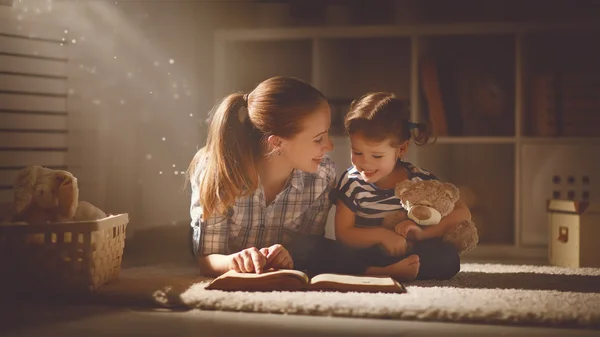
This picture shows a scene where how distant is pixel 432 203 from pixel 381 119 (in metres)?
0.24

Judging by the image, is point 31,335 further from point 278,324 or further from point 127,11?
point 127,11

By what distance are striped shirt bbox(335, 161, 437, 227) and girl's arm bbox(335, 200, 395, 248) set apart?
19mm

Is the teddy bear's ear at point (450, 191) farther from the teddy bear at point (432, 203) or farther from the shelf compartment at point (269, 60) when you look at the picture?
the shelf compartment at point (269, 60)

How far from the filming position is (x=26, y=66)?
7.30 ft

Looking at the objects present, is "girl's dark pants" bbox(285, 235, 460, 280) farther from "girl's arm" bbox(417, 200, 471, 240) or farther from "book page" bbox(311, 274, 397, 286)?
"book page" bbox(311, 274, 397, 286)

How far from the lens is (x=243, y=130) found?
1688mm

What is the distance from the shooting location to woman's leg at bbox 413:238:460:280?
64.0 inches

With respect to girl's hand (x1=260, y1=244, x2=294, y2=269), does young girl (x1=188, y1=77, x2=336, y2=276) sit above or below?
above

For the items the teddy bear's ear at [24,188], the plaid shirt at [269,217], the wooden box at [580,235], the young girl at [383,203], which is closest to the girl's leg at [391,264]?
the young girl at [383,203]

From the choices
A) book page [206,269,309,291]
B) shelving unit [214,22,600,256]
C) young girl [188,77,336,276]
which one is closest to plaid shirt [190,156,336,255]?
young girl [188,77,336,276]

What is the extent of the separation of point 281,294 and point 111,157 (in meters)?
1.28

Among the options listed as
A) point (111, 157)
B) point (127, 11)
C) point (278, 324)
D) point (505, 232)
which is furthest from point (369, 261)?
point (127, 11)

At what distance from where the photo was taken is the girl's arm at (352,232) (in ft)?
5.46

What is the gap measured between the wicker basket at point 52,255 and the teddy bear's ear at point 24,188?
58mm
